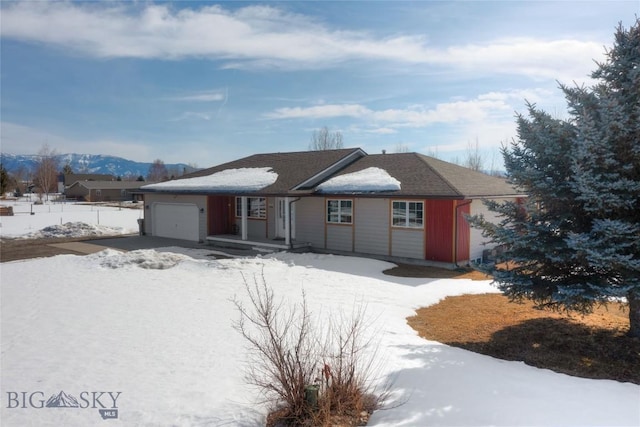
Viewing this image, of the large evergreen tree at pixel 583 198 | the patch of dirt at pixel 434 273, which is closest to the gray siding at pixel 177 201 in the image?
the patch of dirt at pixel 434 273

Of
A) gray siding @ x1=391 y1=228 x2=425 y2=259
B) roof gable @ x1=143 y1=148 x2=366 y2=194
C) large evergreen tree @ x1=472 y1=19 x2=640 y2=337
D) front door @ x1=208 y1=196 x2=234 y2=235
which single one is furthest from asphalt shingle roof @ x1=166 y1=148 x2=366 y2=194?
large evergreen tree @ x1=472 y1=19 x2=640 y2=337

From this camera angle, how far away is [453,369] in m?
5.77

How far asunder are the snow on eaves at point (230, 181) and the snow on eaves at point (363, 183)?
2.89m

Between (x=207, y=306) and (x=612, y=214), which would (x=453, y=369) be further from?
(x=207, y=306)

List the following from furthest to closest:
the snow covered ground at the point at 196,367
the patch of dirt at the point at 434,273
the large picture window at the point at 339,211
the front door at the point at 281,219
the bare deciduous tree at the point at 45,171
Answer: the bare deciduous tree at the point at 45,171 < the front door at the point at 281,219 < the large picture window at the point at 339,211 < the patch of dirt at the point at 434,273 < the snow covered ground at the point at 196,367

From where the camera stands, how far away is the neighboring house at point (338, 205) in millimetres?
13992

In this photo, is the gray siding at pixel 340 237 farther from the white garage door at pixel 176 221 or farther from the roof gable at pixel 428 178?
the white garage door at pixel 176 221

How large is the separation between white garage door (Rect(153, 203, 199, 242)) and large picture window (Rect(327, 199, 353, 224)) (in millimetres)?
7023

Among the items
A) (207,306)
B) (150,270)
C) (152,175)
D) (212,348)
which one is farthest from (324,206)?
(152,175)

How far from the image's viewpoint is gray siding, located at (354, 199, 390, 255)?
15.0 m

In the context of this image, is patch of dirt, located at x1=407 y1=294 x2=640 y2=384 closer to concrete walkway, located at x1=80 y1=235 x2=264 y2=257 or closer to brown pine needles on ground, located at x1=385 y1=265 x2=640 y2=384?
brown pine needles on ground, located at x1=385 y1=265 x2=640 y2=384

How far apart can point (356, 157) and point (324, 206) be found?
438cm

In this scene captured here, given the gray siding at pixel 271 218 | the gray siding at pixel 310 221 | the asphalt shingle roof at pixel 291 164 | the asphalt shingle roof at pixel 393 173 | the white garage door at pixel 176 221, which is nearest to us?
the asphalt shingle roof at pixel 393 173

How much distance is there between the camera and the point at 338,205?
1628 centimetres
